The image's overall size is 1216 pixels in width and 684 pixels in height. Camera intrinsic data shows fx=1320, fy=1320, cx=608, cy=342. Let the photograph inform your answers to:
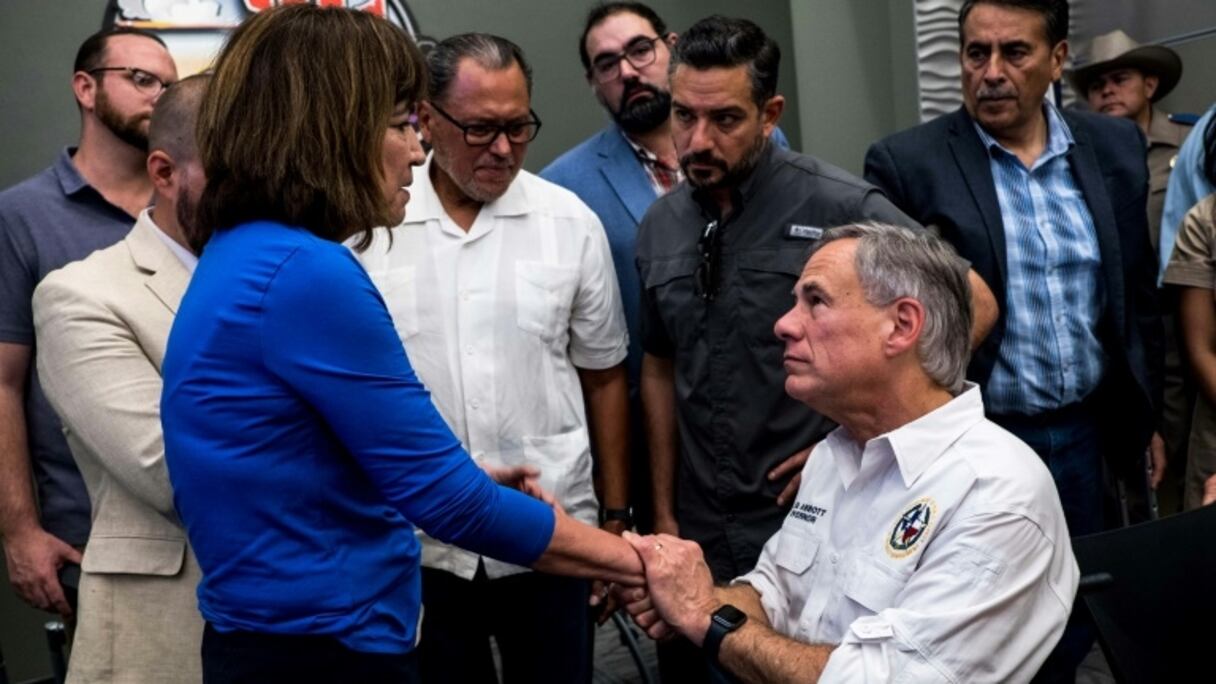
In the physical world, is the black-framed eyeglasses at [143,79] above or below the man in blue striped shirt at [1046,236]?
above

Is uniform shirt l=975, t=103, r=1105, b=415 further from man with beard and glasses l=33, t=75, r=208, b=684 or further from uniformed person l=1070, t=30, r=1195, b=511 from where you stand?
man with beard and glasses l=33, t=75, r=208, b=684

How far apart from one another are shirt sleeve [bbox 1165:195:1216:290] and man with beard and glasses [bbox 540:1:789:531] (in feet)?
3.32

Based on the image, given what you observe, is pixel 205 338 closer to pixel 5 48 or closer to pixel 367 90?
pixel 367 90

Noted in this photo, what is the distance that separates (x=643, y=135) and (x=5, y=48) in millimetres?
2151

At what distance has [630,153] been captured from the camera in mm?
3385

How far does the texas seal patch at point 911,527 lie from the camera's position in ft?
5.95

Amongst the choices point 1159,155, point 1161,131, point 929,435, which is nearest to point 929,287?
point 929,435

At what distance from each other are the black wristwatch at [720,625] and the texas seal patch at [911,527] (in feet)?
0.89

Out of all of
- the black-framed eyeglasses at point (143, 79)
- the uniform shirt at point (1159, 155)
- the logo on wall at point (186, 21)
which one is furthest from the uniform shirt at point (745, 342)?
A: the logo on wall at point (186, 21)

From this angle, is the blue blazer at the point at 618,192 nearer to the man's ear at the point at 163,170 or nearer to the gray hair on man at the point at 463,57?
the gray hair on man at the point at 463,57

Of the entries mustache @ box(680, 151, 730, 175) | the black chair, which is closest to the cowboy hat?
mustache @ box(680, 151, 730, 175)

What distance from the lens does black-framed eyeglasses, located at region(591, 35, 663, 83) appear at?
3.50 meters

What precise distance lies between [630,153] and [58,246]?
4.54 ft

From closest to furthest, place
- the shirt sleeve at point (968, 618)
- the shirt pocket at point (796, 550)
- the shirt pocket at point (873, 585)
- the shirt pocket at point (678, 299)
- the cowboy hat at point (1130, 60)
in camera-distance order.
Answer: the shirt sleeve at point (968, 618) → the shirt pocket at point (873, 585) → the shirt pocket at point (796, 550) → the shirt pocket at point (678, 299) → the cowboy hat at point (1130, 60)
